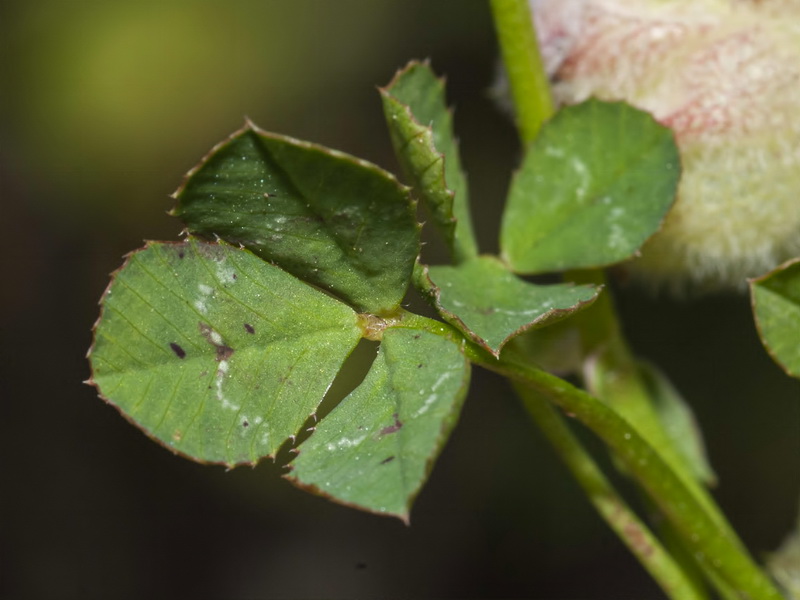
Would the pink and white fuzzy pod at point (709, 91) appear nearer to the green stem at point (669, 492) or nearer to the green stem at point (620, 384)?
the green stem at point (620, 384)

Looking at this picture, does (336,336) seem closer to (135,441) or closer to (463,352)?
(463,352)

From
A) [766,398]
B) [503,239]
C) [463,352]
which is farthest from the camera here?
[766,398]

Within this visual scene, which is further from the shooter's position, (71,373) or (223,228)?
(71,373)

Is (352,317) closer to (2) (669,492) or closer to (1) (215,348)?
(1) (215,348)

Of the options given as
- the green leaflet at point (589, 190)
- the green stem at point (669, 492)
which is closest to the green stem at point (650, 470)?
the green stem at point (669, 492)

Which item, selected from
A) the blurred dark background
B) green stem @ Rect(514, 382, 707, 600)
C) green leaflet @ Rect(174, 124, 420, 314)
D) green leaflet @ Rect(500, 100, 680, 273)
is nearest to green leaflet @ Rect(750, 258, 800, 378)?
green leaflet @ Rect(500, 100, 680, 273)

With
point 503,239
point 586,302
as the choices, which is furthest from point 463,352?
point 503,239

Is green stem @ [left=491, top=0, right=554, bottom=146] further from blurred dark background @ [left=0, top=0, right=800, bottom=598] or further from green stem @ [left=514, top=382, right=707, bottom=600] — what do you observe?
blurred dark background @ [left=0, top=0, right=800, bottom=598]
